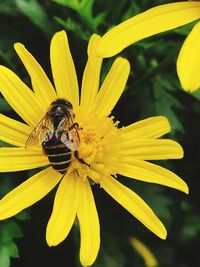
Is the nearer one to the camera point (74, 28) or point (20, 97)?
point (20, 97)

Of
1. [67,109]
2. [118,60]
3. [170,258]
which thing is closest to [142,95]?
[118,60]

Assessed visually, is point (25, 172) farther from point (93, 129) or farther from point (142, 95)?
point (142, 95)

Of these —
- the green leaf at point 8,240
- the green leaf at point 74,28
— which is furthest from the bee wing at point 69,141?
the green leaf at point 74,28

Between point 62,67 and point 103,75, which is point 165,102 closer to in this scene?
point 103,75

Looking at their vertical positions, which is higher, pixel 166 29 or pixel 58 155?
pixel 166 29

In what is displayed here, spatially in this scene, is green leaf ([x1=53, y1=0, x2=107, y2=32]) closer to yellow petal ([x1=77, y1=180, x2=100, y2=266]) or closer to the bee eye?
the bee eye

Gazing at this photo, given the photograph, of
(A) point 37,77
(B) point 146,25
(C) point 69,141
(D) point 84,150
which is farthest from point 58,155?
(B) point 146,25
